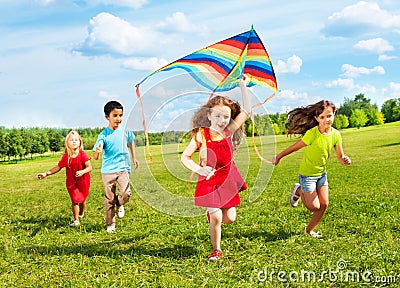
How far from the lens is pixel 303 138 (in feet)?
22.2

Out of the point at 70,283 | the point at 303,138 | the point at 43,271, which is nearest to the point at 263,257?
the point at 303,138

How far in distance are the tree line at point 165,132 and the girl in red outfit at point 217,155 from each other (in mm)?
192

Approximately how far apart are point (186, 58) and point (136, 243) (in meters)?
2.82

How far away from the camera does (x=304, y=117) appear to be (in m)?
7.04

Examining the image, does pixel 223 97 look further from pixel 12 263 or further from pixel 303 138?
pixel 12 263

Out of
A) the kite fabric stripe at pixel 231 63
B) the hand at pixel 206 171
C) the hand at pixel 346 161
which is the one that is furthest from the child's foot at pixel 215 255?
the hand at pixel 346 161

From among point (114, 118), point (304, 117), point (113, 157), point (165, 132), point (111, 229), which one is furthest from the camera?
point (113, 157)

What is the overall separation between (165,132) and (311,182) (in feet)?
8.97

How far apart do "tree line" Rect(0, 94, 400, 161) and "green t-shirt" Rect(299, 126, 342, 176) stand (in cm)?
42

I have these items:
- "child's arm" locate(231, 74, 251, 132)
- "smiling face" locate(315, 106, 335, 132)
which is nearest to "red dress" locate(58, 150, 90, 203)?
"child's arm" locate(231, 74, 251, 132)

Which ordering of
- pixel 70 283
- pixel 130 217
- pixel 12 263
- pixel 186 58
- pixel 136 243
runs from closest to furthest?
1. pixel 70 283
2. pixel 186 58
3. pixel 12 263
4. pixel 136 243
5. pixel 130 217

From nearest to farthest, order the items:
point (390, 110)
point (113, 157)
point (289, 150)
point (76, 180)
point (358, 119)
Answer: point (289, 150), point (113, 157), point (76, 180), point (358, 119), point (390, 110)

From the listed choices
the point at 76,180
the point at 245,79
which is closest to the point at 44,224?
the point at 76,180

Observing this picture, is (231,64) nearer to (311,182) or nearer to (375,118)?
(311,182)
